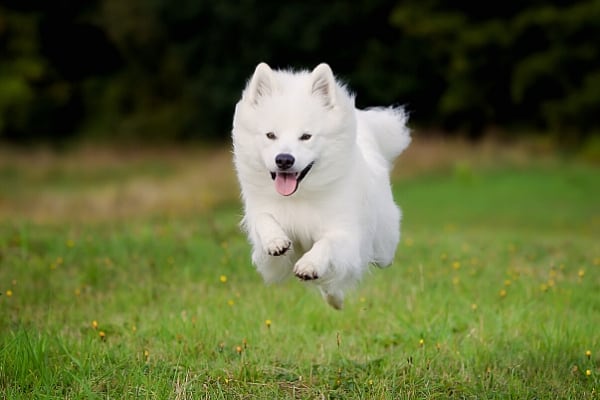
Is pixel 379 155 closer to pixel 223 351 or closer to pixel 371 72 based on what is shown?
pixel 223 351

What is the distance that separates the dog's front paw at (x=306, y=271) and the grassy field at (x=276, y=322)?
0.64 m

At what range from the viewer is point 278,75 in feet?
18.0

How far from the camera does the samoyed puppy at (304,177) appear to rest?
5.18 m

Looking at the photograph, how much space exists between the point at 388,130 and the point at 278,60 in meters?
24.2

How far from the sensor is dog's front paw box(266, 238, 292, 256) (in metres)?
5.07

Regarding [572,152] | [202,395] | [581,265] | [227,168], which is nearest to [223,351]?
[202,395]

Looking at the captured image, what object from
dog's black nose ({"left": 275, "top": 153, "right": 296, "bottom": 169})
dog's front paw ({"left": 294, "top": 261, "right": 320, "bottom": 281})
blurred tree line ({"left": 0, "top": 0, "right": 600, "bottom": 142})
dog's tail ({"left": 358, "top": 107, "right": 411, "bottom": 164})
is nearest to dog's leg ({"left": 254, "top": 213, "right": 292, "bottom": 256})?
dog's front paw ({"left": 294, "top": 261, "right": 320, "bottom": 281})

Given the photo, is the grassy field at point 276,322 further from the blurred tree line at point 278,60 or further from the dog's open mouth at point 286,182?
the blurred tree line at point 278,60

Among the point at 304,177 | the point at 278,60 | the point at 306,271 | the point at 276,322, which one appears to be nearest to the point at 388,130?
the point at 276,322

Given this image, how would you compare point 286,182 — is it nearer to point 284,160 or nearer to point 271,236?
point 284,160

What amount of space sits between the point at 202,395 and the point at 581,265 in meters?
5.05

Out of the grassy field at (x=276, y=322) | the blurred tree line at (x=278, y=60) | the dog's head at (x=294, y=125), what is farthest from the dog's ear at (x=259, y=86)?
the blurred tree line at (x=278, y=60)

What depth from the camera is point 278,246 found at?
16.6 ft

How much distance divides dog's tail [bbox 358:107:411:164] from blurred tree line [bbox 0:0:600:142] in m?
20.0
